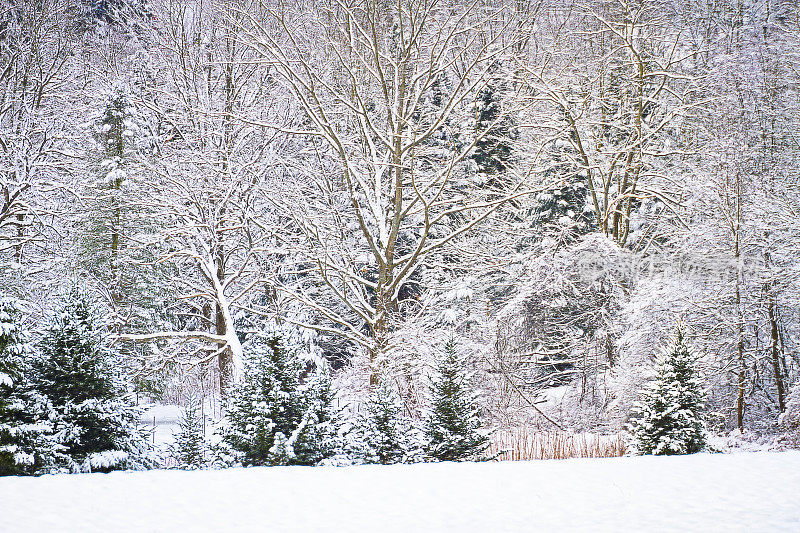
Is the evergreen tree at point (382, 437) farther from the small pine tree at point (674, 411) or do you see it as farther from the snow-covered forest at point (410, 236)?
the small pine tree at point (674, 411)

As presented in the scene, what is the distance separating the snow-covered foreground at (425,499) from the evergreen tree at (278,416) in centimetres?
110

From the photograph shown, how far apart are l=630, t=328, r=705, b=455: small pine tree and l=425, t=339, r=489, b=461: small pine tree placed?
2573mm

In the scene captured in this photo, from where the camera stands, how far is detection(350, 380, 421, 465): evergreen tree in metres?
8.88

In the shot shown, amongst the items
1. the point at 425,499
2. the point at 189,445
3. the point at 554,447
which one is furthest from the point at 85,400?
the point at 554,447

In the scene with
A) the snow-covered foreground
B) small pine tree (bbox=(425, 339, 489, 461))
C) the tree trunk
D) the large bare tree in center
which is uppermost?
the large bare tree in center

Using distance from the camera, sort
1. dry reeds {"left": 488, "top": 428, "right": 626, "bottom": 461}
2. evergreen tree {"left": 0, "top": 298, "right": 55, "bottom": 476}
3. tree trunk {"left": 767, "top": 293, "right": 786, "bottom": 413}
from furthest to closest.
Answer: tree trunk {"left": 767, "top": 293, "right": 786, "bottom": 413} → dry reeds {"left": 488, "top": 428, "right": 626, "bottom": 461} → evergreen tree {"left": 0, "top": 298, "right": 55, "bottom": 476}

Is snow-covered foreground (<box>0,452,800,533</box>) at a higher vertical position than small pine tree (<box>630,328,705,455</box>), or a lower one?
lower

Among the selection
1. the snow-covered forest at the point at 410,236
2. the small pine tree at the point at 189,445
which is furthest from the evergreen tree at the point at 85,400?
the small pine tree at the point at 189,445

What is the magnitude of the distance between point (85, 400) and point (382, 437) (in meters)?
4.22

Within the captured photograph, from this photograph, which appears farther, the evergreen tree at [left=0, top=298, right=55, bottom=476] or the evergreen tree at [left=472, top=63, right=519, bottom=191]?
the evergreen tree at [left=472, top=63, right=519, bottom=191]

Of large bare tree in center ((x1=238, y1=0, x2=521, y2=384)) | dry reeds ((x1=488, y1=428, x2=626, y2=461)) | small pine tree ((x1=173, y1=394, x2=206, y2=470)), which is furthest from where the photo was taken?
large bare tree in center ((x1=238, y1=0, x2=521, y2=384))

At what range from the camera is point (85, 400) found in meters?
8.02

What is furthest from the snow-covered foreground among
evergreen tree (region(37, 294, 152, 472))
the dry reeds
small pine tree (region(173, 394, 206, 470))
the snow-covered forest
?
small pine tree (region(173, 394, 206, 470))

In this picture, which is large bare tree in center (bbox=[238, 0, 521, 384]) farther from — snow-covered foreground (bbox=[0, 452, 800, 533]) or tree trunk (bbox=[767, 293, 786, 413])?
tree trunk (bbox=[767, 293, 786, 413])
